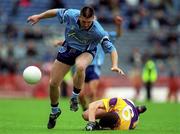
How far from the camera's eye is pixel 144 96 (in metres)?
36.5

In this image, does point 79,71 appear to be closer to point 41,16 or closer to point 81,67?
point 81,67

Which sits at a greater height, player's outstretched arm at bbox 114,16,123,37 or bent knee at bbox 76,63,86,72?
player's outstretched arm at bbox 114,16,123,37

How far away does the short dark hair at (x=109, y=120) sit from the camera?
1335 centimetres

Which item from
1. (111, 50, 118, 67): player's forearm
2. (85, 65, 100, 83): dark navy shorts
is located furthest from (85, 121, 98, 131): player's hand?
(85, 65, 100, 83): dark navy shorts

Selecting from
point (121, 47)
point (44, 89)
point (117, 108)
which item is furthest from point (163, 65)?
point (117, 108)

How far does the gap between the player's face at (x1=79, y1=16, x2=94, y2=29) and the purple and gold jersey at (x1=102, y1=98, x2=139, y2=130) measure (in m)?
1.52

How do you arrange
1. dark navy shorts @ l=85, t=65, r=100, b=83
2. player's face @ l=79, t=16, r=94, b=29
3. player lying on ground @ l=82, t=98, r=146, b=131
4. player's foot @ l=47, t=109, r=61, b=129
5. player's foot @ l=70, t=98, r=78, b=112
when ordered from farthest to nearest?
dark navy shorts @ l=85, t=65, r=100, b=83
player's foot @ l=47, t=109, r=61, b=129
player's foot @ l=70, t=98, r=78, b=112
player lying on ground @ l=82, t=98, r=146, b=131
player's face @ l=79, t=16, r=94, b=29

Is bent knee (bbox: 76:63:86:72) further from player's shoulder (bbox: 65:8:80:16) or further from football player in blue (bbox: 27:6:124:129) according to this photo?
player's shoulder (bbox: 65:8:80:16)

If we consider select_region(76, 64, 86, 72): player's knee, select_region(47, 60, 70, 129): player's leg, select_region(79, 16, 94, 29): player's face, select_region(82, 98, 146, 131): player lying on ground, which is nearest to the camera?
select_region(79, 16, 94, 29): player's face

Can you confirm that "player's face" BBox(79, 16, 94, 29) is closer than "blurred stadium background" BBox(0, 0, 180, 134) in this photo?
Yes

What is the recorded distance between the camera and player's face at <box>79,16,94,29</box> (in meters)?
13.3

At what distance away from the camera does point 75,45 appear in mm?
13945

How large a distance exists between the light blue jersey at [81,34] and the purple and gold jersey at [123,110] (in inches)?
39.9

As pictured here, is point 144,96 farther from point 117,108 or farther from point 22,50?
point 117,108
